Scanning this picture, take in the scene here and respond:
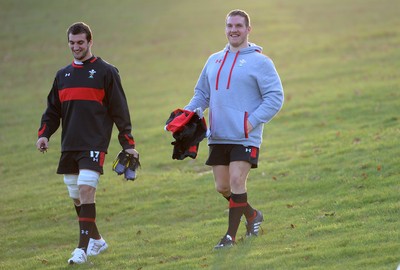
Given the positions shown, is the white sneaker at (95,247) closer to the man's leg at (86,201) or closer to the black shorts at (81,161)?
the man's leg at (86,201)

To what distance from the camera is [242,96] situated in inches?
390

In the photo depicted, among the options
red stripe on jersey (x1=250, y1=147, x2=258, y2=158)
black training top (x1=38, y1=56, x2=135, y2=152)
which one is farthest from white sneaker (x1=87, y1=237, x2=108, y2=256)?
red stripe on jersey (x1=250, y1=147, x2=258, y2=158)

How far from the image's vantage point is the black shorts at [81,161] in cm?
998

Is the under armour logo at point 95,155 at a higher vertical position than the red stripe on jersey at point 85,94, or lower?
lower

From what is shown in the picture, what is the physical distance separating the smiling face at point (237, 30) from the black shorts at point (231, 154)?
1189 millimetres

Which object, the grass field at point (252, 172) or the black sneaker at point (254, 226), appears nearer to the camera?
the grass field at point (252, 172)

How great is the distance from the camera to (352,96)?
23.1m

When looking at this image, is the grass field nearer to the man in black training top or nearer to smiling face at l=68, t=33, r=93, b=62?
the man in black training top

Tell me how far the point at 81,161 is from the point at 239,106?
1944 mm

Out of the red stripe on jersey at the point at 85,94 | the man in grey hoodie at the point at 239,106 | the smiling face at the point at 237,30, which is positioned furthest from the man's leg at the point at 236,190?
the red stripe on jersey at the point at 85,94

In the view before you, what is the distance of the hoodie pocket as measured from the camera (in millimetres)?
9843

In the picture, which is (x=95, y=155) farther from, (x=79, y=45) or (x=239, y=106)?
(x=239, y=106)

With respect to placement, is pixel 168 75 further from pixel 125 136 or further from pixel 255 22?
pixel 125 136

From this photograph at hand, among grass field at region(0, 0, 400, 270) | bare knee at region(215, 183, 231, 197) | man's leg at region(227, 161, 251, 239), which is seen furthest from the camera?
bare knee at region(215, 183, 231, 197)
